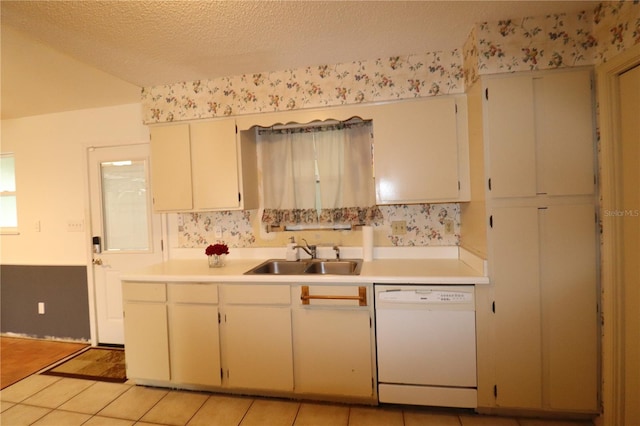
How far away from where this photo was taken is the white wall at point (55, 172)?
10.1 ft

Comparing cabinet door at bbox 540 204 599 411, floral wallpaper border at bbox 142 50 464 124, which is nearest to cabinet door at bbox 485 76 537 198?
cabinet door at bbox 540 204 599 411

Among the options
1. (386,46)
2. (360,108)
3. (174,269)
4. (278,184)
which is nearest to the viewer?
(386,46)

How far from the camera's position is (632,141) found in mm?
1561

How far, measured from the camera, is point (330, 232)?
2.61 metres

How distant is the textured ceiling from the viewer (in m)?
1.62

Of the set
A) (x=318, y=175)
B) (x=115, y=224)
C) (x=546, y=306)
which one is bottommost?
(x=546, y=306)

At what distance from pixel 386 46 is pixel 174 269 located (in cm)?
Answer: 231

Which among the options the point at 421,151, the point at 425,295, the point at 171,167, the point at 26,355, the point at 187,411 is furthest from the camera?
the point at 26,355

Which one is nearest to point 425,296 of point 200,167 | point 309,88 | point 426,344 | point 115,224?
point 426,344

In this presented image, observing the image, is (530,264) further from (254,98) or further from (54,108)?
(54,108)

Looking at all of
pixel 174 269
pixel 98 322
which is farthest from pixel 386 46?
pixel 98 322

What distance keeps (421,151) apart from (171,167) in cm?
201

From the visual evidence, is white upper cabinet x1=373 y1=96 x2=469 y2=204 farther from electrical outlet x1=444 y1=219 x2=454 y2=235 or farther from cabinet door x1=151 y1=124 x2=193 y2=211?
cabinet door x1=151 y1=124 x2=193 y2=211

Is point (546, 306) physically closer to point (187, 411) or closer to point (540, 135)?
point (540, 135)
